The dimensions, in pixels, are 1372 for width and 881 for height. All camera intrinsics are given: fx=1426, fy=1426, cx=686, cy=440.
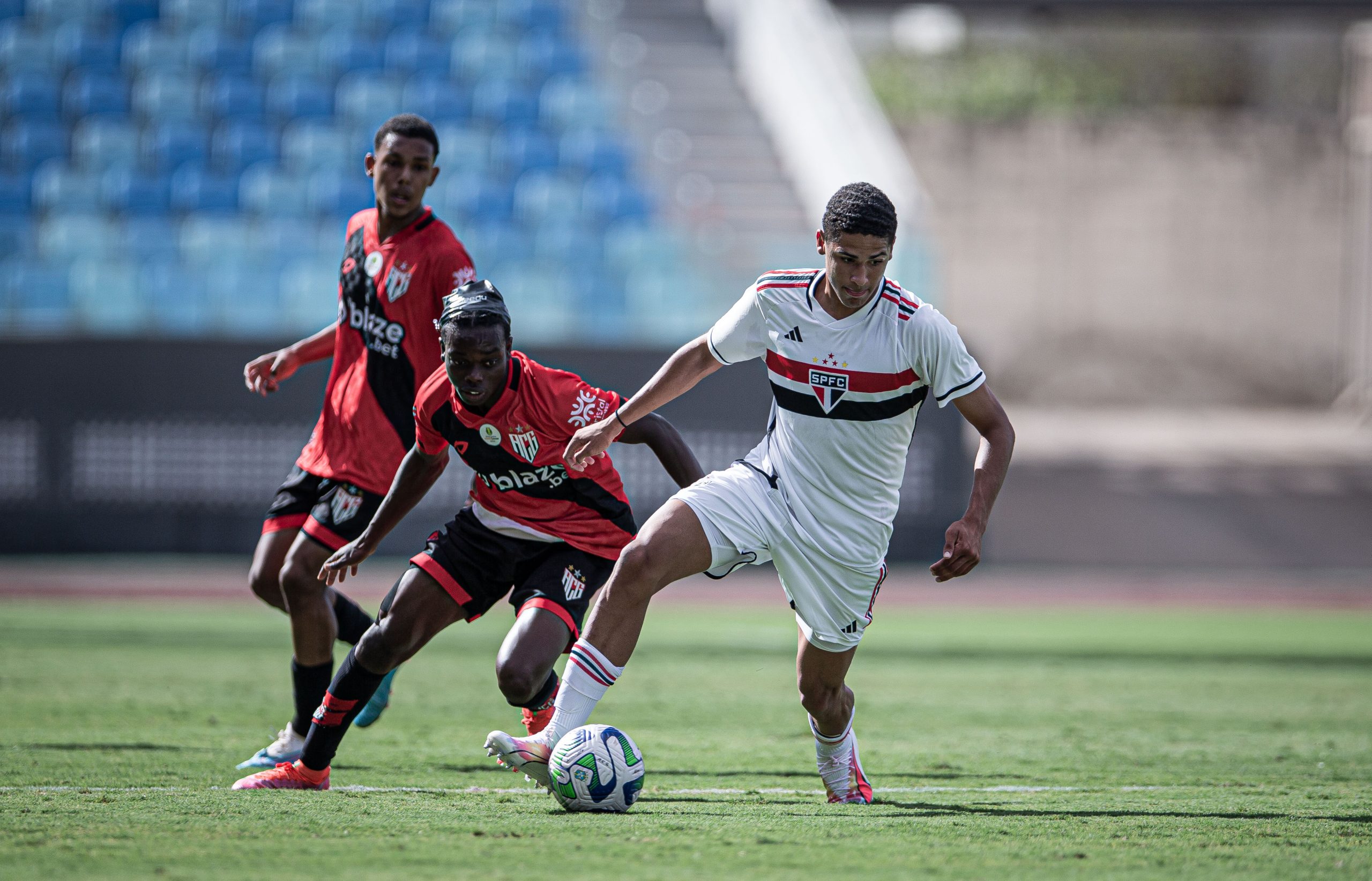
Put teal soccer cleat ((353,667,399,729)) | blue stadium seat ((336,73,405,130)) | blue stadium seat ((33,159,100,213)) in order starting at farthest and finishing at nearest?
blue stadium seat ((336,73,405,130)) < blue stadium seat ((33,159,100,213)) < teal soccer cleat ((353,667,399,729))

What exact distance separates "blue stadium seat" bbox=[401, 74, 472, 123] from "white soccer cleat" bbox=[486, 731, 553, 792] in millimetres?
15161

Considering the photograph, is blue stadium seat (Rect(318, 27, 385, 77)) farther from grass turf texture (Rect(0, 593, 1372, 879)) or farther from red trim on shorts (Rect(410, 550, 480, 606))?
red trim on shorts (Rect(410, 550, 480, 606))

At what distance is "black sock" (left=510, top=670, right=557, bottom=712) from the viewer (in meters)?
5.11

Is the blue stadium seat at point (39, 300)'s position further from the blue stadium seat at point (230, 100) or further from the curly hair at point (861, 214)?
the curly hair at point (861, 214)

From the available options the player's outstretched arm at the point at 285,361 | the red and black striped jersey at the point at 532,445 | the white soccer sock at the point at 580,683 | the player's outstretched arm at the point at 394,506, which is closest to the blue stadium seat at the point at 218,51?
the player's outstretched arm at the point at 285,361

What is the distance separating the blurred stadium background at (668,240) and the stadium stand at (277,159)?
0.14ft

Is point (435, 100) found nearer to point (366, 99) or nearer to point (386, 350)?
point (366, 99)

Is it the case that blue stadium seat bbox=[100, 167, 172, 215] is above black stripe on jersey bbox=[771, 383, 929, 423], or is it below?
above

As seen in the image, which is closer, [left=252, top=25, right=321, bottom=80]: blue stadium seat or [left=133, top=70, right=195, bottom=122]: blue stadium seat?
[left=133, top=70, right=195, bottom=122]: blue stadium seat

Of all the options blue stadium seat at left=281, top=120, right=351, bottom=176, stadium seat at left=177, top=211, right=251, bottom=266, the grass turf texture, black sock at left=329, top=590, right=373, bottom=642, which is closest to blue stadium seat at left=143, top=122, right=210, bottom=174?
blue stadium seat at left=281, top=120, right=351, bottom=176

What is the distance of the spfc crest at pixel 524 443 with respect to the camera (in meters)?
4.98

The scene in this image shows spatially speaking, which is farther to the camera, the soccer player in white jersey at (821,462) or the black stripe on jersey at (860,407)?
the black stripe on jersey at (860,407)

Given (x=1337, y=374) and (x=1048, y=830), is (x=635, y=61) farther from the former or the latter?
(x=1048, y=830)

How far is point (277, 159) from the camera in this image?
17734 mm
